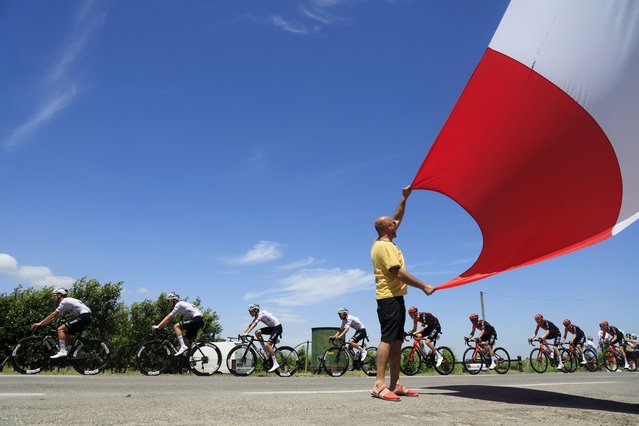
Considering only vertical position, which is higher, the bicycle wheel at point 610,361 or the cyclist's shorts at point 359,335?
the cyclist's shorts at point 359,335

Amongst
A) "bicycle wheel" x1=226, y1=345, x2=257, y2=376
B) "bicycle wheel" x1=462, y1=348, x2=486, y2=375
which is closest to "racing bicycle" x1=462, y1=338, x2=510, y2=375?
"bicycle wheel" x1=462, y1=348, x2=486, y2=375

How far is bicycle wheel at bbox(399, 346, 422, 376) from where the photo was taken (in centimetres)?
1317

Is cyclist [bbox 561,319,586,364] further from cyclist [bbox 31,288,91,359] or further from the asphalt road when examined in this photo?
cyclist [bbox 31,288,91,359]

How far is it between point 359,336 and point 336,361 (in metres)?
1.00

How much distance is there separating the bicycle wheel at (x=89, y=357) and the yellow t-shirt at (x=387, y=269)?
842 cm

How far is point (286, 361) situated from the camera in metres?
12.1

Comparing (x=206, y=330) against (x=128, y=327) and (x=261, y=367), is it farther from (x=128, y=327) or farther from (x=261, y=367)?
(x=261, y=367)

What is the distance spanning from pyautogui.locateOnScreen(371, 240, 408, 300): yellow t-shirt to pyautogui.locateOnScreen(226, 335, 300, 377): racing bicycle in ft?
25.6

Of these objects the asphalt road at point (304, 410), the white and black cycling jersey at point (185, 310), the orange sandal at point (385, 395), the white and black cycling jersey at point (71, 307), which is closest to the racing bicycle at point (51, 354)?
the white and black cycling jersey at point (71, 307)

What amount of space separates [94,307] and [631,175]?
3638 cm

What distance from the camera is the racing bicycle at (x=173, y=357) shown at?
34.9ft

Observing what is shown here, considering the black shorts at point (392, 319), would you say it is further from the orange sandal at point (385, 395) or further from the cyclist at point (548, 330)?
the cyclist at point (548, 330)

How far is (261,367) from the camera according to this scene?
12172mm

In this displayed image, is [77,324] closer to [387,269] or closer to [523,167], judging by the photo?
[387,269]
